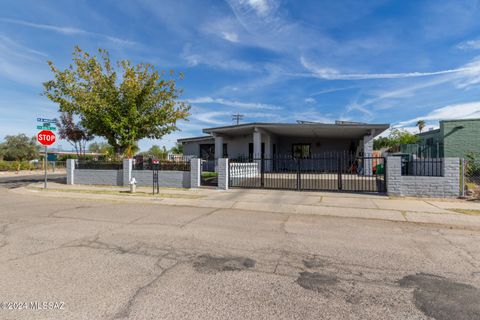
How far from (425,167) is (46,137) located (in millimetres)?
18653

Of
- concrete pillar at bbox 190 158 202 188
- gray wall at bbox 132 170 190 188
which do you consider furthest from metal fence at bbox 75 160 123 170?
concrete pillar at bbox 190 158 202 188

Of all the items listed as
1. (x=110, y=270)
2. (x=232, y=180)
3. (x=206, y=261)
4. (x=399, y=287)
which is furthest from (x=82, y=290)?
(x=232, y=180)

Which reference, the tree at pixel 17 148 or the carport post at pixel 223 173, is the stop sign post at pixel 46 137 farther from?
the tree at pixel 17 148

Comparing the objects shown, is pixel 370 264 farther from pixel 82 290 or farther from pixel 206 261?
pixel 82 290

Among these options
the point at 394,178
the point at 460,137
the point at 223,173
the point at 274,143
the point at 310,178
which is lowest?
the point at 310,178

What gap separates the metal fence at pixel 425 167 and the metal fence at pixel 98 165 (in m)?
15.3

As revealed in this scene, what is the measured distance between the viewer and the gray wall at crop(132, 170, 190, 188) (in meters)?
14.0

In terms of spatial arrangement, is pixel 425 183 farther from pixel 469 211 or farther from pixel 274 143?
pixel 274 143

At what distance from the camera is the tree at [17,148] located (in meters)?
42.2

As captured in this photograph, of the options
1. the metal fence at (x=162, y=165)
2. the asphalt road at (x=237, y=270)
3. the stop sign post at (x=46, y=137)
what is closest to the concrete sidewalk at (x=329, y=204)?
the asphalt road at (x=237, y=270)

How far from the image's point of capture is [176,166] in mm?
14461

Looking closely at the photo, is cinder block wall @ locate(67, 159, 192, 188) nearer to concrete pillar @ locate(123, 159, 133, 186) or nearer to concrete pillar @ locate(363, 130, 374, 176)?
concrete pillar @ locate(123, 159, 133, 186)

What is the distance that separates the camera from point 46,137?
1407 cm

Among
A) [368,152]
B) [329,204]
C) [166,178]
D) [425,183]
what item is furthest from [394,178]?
[166,178]
